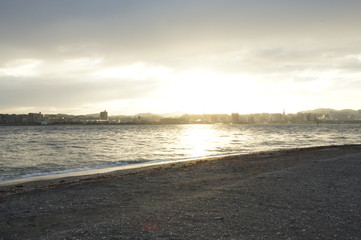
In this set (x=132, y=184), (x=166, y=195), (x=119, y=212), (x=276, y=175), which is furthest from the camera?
(x=276, y=175)

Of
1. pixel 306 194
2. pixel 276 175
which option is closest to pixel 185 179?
pixel 276 175

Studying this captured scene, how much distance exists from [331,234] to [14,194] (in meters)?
14.5

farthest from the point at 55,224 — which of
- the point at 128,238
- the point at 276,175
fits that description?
the point at 276,175

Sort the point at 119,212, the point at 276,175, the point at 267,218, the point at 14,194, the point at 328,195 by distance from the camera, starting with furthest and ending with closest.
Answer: the point at 276,175, the point at 14,194, the point at 328,195, the point at 119,212, the point at 267,218

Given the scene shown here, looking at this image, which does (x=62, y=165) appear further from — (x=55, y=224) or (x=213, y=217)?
(x=213, y=217)

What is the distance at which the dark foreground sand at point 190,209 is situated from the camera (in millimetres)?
7906

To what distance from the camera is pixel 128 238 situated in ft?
24.4

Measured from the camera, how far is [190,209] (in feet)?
33.0

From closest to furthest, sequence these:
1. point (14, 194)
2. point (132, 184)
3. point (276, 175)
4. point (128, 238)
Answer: point (128, 238)
point (14, 194)
point (132, 184)
point (276, 175)

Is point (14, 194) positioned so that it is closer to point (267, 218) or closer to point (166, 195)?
point (166, 195)

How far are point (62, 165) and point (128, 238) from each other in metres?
24.4

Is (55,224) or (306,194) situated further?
(306,194)

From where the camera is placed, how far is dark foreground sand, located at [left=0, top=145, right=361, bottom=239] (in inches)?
311

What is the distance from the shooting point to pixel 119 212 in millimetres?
10062
